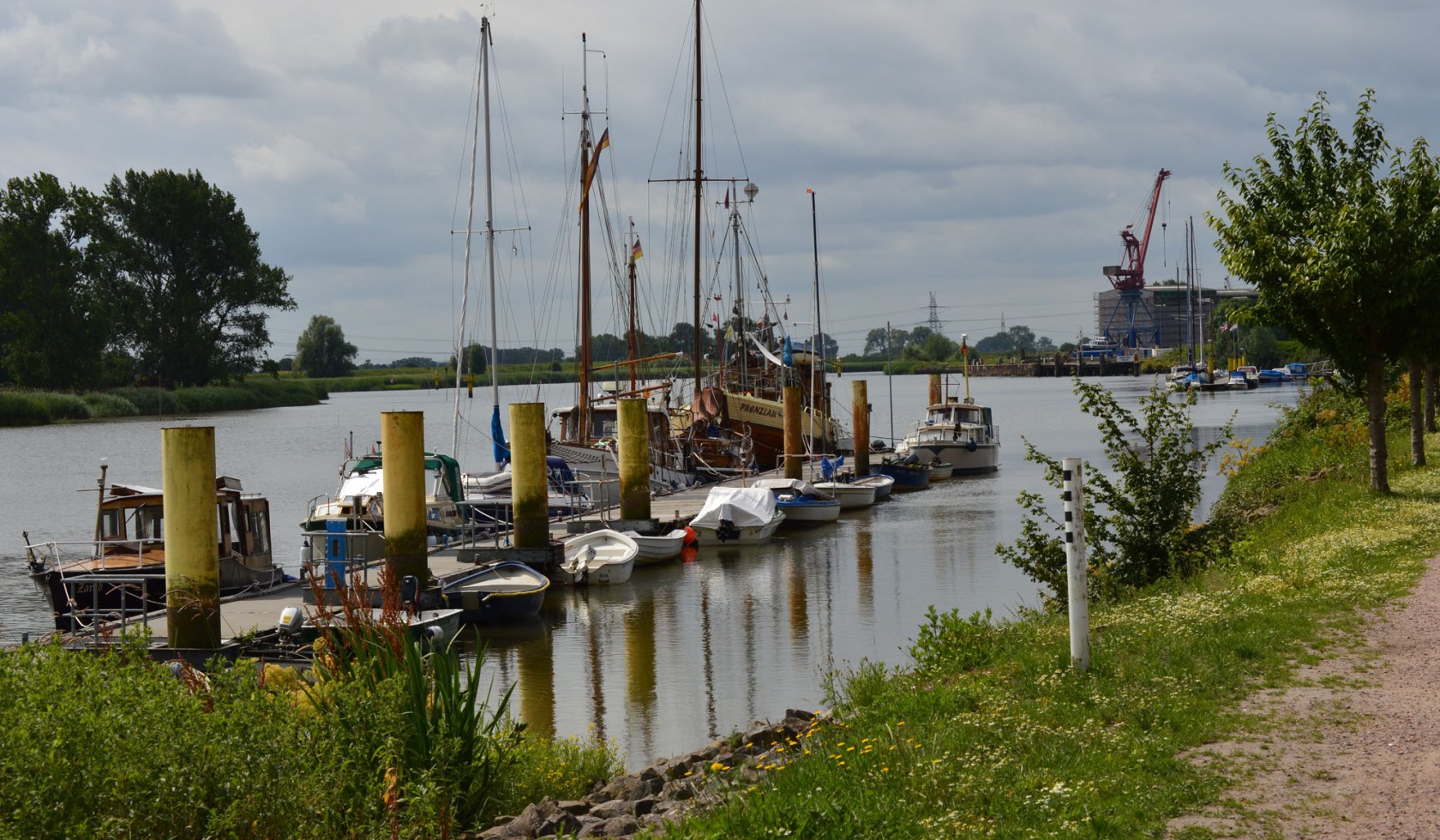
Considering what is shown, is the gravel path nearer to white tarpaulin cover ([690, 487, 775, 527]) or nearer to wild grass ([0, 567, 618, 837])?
wild grass ([0, 567, 618, 837])

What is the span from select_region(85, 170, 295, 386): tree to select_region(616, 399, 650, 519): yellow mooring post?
3363 inches

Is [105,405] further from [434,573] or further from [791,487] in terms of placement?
[434,573]

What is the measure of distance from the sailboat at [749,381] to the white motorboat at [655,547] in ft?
56.0

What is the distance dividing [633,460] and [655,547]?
249 cm

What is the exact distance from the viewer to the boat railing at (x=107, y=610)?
1914 centimetres

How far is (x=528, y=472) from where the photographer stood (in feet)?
94.8

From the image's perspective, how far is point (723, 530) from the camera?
37.5 m

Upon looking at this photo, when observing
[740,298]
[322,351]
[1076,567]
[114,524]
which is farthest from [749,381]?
[322,351]

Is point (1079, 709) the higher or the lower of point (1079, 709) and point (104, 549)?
the higher

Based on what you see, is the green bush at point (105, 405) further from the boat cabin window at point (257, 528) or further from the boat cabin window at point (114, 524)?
the boat cabin window at point (257, 528)

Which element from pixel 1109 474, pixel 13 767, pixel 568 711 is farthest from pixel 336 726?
pixel 1109 474

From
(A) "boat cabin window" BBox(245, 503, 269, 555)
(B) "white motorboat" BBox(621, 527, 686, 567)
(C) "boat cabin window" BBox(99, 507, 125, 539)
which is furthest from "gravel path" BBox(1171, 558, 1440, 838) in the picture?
(B) "white motorboat" BBox(621, 527, 686, 567)

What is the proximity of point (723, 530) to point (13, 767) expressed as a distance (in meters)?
30.0

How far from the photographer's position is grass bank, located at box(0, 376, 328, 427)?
9738cm
